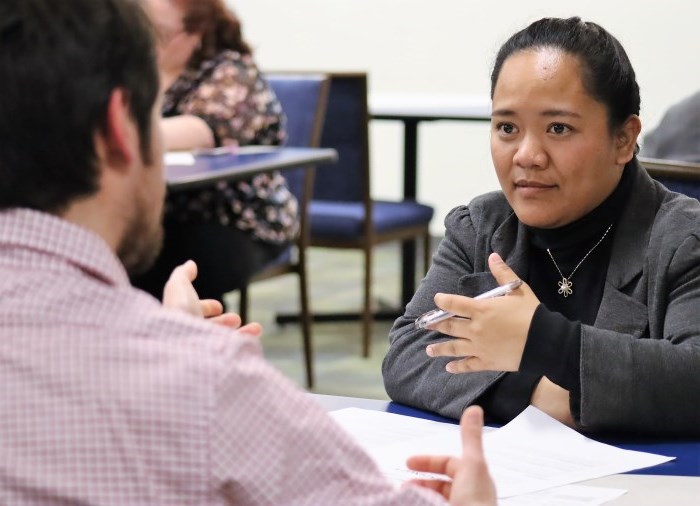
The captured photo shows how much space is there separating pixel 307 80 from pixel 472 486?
304 cm

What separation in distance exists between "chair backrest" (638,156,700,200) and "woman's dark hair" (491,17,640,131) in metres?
0.28

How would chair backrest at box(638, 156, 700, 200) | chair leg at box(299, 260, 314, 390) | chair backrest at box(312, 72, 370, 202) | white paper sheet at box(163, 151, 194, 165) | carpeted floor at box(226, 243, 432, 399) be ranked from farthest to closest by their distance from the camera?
chair backrest at box(312, 72, 370, 202)
carpeted floor at box(226, 243, 432, 399)
chair leg at box(299, 260, 314, 390)
white paper sheet at box(163, 151, 194, 165)
chair backrest at box(638, 156, 700, 200)

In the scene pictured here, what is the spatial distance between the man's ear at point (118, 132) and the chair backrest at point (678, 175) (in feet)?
4.20

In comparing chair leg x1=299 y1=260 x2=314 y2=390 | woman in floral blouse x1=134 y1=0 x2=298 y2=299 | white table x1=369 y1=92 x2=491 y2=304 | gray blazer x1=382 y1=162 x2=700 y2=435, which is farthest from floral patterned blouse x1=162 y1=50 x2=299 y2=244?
gray blazer x1=382 y1=162 x2=700 y2=435

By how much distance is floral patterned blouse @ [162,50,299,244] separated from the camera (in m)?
3.35

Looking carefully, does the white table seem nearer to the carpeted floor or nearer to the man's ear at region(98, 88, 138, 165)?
the carpeted floor

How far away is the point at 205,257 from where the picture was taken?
3312 millimetres

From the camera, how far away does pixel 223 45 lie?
3553 millimetres

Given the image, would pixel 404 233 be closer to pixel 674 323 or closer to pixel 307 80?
pixel 307 80

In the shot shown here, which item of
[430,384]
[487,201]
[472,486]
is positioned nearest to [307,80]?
[487,201]

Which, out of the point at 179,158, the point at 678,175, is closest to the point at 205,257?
the point at 179,158

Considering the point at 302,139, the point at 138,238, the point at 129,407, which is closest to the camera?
the point at 129,407

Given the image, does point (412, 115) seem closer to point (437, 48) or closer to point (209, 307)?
point (437, 48)

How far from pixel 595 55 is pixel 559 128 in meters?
0.12
